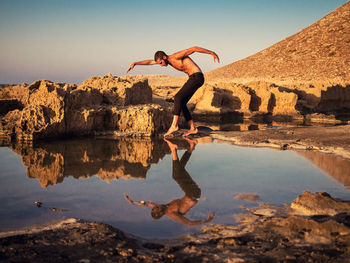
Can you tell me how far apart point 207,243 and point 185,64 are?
154 inches

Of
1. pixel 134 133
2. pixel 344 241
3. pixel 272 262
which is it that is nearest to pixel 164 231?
pixel 272 262

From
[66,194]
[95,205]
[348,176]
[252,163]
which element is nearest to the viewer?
[95,205]

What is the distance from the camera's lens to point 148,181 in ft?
11.0

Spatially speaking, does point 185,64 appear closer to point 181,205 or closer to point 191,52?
point 191,52

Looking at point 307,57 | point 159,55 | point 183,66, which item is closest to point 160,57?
point 159,55

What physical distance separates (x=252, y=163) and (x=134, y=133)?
2.76 meters

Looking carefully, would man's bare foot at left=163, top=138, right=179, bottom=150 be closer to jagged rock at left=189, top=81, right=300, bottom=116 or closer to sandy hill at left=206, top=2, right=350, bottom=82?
jagged rock at left=189, top=81, right=300, bottom=116

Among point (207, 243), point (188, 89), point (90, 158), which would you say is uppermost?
point (188, 89)

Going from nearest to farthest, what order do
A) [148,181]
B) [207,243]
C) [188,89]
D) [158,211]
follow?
[207,243], [158,211], [148,181], [188,89]

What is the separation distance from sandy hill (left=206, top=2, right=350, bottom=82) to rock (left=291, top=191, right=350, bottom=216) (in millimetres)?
34445

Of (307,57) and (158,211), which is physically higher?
(307,57)

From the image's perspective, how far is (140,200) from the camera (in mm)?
2762

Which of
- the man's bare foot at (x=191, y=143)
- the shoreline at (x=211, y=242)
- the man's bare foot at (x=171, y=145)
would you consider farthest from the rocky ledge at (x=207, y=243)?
the man's bare foot at (x=171, y=145)

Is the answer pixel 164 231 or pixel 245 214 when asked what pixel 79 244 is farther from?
pixel 245 214
